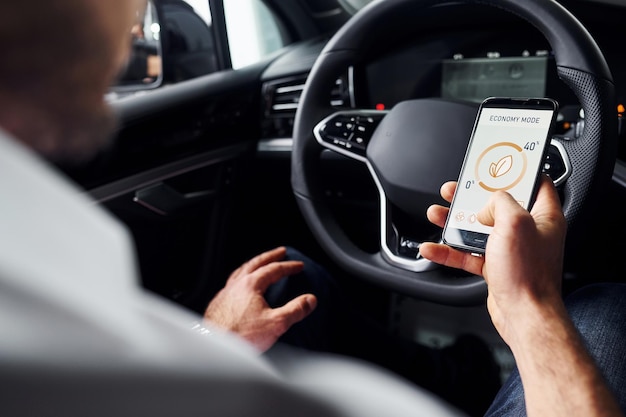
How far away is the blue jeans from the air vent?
71cm

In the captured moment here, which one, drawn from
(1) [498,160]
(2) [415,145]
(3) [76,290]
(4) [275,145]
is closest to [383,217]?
(2) [415,145]

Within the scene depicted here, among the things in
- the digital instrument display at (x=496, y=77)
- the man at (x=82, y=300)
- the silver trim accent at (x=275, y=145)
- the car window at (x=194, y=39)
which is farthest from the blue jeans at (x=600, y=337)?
the car window at (x=194, y=39)

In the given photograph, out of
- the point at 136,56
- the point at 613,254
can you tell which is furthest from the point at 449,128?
the point at 136,56

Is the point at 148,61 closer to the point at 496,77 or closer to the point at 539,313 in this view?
the point at 496,77

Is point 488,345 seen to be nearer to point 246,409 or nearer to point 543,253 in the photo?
point 543,253

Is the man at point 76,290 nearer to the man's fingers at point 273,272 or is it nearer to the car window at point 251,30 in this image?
the man's fingers at point 273,272

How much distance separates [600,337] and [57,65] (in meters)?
0.82

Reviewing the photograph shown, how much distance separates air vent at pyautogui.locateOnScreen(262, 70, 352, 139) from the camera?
4.88 ft

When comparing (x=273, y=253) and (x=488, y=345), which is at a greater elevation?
(x=273, y=253)

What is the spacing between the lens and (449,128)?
1049mm

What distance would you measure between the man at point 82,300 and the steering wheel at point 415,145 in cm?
66

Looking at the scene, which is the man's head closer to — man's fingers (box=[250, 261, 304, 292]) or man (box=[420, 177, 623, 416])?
man (box=[420, 177, 623, 416])

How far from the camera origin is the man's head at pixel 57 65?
0.26 meters

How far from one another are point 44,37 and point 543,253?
58 centimetres
